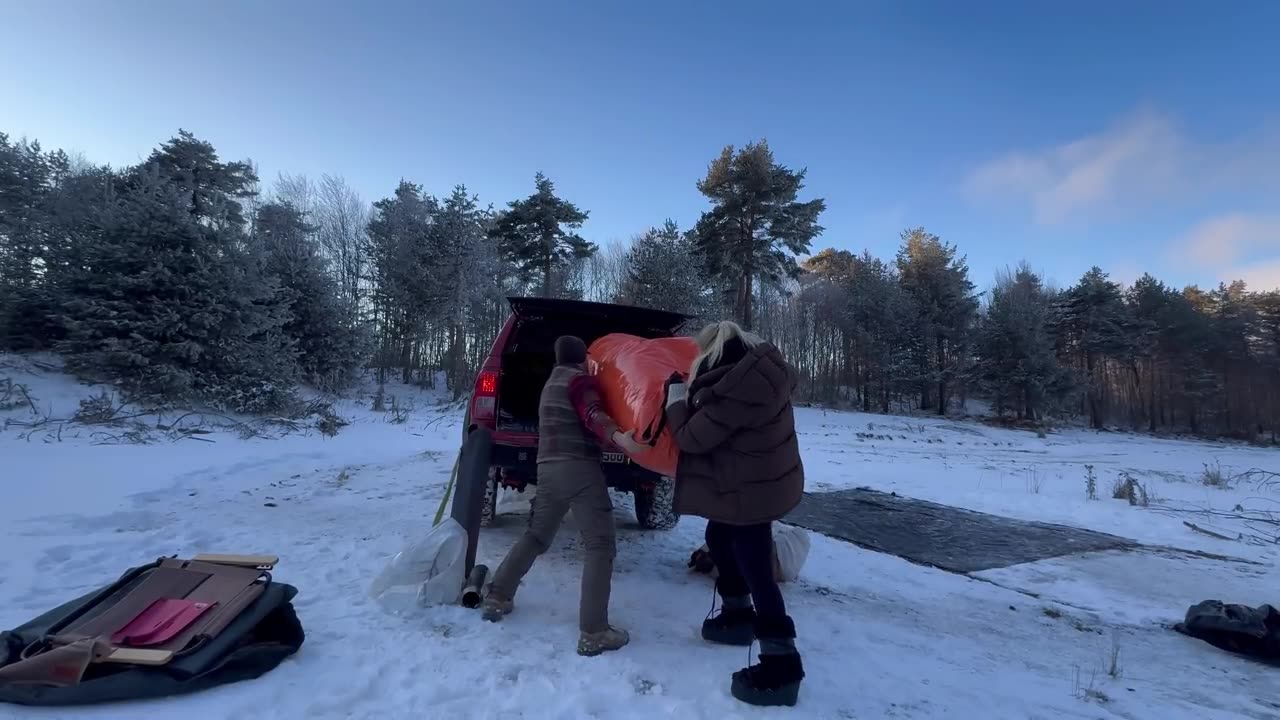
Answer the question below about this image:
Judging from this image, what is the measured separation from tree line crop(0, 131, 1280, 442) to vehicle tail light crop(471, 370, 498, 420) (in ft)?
34.0

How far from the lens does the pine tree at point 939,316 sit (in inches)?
1291

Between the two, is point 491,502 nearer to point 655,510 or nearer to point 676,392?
point 655,510

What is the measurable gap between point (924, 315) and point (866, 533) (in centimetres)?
3165

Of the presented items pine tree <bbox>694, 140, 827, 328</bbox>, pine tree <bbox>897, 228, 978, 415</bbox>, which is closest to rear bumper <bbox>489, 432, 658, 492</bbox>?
pine tree <bbox>694, 140, 827, 328</bbox>

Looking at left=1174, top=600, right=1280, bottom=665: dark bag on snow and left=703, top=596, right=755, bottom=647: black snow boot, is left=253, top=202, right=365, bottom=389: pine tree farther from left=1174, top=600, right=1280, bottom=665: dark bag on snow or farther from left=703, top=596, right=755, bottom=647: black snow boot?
left=1174, top=600, right=1280, bottom=665: dark bag on snow

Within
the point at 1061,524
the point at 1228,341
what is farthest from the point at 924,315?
the point at 1061,524

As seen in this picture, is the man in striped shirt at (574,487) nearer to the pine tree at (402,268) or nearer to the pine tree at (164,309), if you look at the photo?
the pine tree at (164,309)

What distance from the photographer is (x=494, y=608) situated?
10.4 feet

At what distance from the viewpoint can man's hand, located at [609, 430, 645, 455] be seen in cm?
289

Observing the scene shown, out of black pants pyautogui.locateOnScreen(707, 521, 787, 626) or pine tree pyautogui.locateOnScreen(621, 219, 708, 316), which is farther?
pine tree pyautogui.locateOnScreen(621, 219, 708, 316)

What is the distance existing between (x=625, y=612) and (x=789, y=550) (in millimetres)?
1302

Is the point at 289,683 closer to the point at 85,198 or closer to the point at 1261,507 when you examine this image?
the point at 1261,507

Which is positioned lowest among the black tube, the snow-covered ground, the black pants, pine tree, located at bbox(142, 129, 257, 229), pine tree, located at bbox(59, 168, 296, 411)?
the snow-covered ground

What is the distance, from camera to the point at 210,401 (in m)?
11.6
